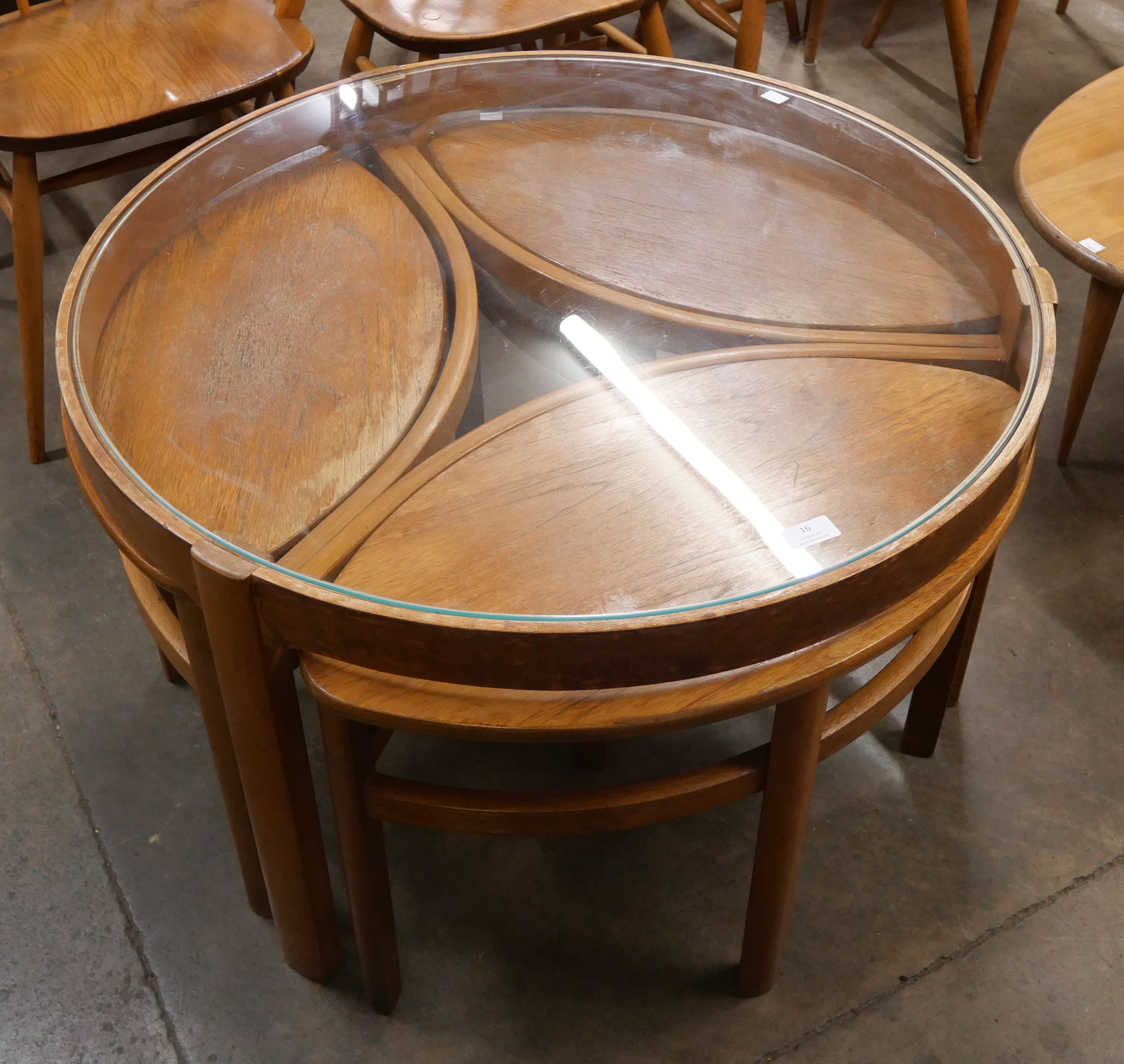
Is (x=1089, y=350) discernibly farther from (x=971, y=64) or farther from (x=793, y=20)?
(x=793, y=20)

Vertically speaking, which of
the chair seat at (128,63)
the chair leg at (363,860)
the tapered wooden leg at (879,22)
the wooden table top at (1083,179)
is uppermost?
the chair seat at (128,63)

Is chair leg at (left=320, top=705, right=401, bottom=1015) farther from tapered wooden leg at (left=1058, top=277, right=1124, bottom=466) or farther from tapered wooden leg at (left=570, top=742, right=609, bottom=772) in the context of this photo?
tapered wooden leg at (left=1058, top=277, right=1124, bottom=466)

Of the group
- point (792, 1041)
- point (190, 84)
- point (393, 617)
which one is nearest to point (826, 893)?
point (792, 1041)

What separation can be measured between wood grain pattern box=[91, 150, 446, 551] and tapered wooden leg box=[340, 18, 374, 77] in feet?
3.80

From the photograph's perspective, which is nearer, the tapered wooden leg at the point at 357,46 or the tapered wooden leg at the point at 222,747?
the tapered wooden leg at the point at 222,747

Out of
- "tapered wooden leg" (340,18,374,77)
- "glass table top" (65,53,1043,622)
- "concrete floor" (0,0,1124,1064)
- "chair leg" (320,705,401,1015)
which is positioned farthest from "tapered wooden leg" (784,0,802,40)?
"chair leg" (320,705,401,1015)

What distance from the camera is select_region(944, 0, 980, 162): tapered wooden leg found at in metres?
2.90

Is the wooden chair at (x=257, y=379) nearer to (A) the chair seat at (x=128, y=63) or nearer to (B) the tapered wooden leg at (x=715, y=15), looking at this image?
(A) the chair seat at (x=128, y=63)

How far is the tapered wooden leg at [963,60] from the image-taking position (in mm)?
2898

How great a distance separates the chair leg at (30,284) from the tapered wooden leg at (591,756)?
122 cm

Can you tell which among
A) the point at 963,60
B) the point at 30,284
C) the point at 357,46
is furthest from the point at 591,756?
the point at 963,60

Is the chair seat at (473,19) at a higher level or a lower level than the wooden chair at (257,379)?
higher

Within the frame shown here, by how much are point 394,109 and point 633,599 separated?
3.28 ft

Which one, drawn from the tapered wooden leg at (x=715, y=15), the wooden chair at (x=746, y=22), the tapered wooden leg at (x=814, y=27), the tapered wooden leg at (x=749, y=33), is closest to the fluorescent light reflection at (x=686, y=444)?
the wooden chair at (x=746, y=22)
